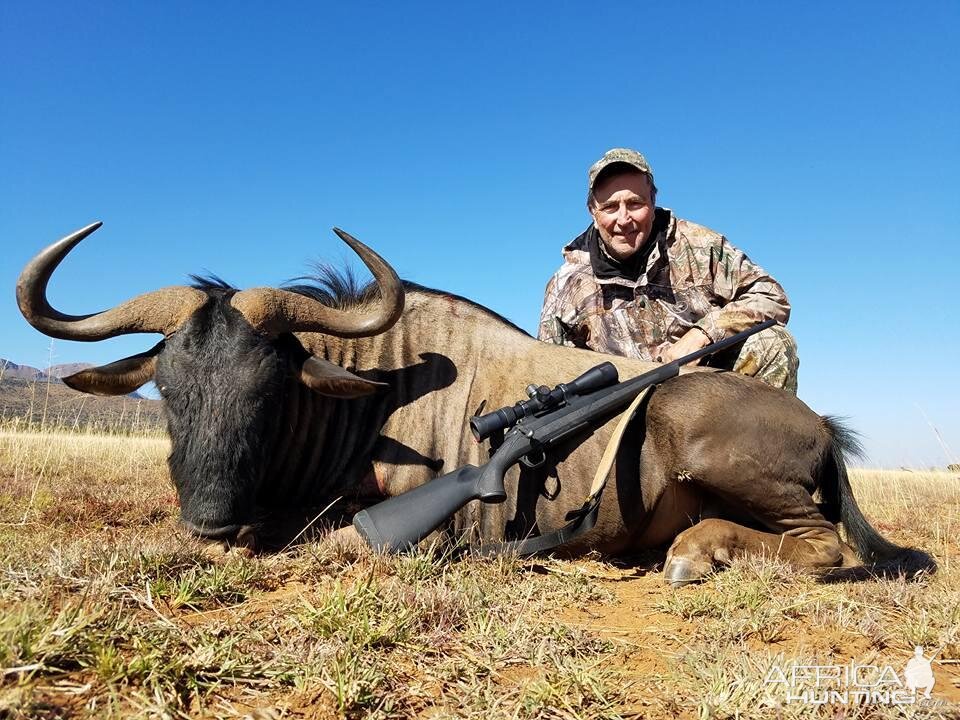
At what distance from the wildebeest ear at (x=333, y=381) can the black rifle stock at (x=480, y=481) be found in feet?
2.60

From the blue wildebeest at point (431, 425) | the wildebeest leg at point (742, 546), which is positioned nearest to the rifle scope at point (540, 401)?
the blue wildebeest at point (431, 425)

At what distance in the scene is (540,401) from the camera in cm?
378

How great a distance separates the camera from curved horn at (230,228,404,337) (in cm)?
379

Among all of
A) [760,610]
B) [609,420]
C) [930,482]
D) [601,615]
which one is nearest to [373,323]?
[609,420]

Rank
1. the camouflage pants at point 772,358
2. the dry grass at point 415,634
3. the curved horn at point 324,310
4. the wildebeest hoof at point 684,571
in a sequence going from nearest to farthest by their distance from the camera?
1. the dry grass at point 415,634
2. the wildebeest hoof at point 684,571
3. the curved horn at point 324,310
4. the camouflage pants at point 772,358

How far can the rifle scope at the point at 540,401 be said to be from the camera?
12.0 ft

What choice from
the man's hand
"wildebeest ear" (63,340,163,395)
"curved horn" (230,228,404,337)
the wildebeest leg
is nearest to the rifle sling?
the wildebeest leg

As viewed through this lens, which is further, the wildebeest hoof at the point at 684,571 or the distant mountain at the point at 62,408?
the distant mountain at the point at 62,408

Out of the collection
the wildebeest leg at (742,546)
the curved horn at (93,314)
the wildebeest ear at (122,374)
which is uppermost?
the curved horn at (93,314)

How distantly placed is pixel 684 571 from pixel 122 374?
346 cm

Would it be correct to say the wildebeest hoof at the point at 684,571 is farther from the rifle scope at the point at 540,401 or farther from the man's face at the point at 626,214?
the man's face at the point at 626,214

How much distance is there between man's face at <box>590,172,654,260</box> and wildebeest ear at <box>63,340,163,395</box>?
162 inches

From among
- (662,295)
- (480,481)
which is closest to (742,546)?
(480,481)

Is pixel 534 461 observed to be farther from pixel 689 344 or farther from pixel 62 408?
pixel 62 408
